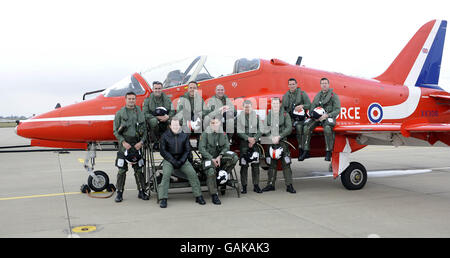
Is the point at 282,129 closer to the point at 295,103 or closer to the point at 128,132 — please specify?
the point at 295,103

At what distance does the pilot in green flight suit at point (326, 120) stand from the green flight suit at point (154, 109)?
260cm

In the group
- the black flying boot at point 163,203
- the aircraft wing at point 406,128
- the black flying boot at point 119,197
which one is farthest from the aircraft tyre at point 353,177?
the black flying boot at point 119,197

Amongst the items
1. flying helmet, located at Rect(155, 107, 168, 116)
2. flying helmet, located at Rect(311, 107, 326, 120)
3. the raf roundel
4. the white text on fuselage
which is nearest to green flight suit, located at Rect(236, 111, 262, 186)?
flying helmet, located at Rect(311, 107, 326, 120)

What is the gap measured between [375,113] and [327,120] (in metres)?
2.44

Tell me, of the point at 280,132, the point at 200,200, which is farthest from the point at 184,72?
the point at 200,200

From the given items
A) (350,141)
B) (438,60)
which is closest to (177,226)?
(350,141)

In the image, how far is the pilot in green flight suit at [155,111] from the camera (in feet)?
20.1

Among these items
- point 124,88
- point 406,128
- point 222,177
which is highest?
point 124,88

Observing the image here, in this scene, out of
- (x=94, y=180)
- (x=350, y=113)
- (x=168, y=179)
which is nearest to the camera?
(x=168, y=179)

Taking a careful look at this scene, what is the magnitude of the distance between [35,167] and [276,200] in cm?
842

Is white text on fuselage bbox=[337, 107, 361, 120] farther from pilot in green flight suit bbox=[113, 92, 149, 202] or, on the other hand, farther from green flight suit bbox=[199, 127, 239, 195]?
pilot in green flight suit bbox=[113, 92, 149, 202]

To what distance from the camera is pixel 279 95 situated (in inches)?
293

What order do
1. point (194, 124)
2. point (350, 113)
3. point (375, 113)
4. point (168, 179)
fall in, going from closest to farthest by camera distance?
1. point (168, 179)
2. point (194, 124)
3. point (350, 113)
4. point (375, 113)

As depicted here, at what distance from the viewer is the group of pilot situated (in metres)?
5.85
